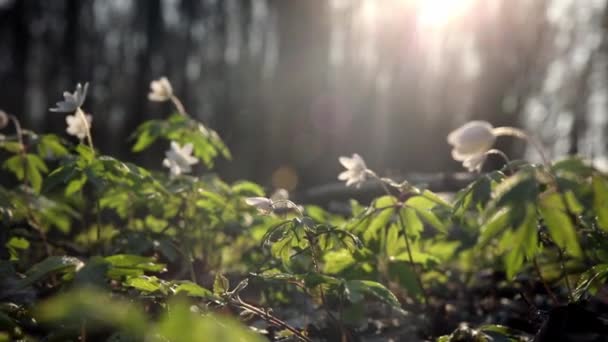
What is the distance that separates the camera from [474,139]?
6.81ft

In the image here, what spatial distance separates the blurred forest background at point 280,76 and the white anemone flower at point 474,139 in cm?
1820

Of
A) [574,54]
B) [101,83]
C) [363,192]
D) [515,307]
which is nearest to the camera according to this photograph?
[515,307]

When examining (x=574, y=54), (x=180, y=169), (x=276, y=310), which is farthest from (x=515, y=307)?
(x=574, y=54)

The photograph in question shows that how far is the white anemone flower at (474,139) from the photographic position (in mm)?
2070

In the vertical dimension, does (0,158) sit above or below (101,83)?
above

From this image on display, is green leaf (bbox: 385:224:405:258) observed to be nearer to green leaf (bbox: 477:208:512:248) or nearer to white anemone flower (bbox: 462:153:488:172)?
white anemone flower (bbox: 462:153:488:172)

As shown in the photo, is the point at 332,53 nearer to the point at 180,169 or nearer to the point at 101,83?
the point at 101,83

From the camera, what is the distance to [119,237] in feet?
10.3

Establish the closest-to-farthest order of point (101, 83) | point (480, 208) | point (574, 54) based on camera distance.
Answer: point (480, 208) → point (574, 54) → point (101, 83)

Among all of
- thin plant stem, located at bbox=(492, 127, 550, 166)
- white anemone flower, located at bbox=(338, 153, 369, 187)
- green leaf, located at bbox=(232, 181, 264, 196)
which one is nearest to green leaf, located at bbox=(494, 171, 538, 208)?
thin plant stem, located at bbox=(492, 127, 550, 166)

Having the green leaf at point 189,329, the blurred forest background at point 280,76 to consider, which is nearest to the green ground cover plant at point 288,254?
the green leaf at point 189,329

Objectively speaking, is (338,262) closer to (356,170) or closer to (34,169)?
(356,170)

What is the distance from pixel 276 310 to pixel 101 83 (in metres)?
22.2

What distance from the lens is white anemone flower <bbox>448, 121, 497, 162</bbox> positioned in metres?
2.07
